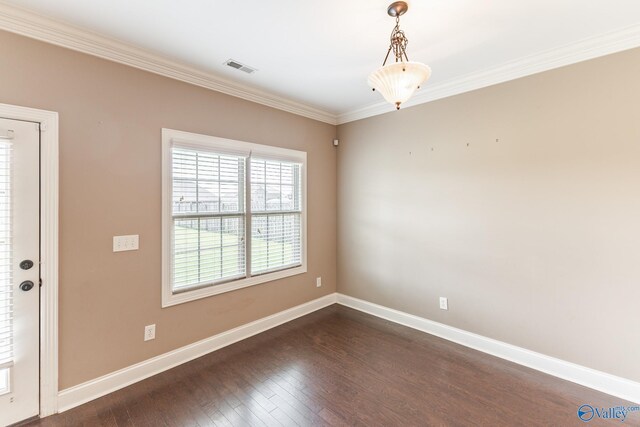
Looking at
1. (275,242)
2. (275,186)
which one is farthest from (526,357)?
(275,186)

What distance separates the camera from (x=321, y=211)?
412cm

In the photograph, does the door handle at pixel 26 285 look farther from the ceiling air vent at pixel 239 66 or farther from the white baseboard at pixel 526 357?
the white baseboard at pixel 526 357

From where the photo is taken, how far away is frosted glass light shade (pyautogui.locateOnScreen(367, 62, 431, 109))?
1.67 metres

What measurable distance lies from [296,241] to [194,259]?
4.60ft

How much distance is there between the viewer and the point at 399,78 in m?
1.72

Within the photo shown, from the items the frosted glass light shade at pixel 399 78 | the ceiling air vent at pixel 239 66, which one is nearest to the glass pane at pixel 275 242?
the ceiling air vent at pixel 239 66

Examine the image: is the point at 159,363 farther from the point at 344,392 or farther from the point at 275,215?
the point at 275,215

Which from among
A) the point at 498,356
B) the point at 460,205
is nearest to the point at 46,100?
the point at 460,205

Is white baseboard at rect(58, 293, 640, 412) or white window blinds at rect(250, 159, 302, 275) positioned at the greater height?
white window blinds at rect(250, 159, 302, 275)

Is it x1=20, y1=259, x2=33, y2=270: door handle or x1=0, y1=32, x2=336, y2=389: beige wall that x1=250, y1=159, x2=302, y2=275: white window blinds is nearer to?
x1=0, y1=32, x2=336, y2=389: beige wall

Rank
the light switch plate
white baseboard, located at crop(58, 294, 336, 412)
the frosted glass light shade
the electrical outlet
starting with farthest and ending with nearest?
the electrical outlet
the light switch plate
white baseboard, located at crop(58, 294, 336, 412)
the frosted glass light shade

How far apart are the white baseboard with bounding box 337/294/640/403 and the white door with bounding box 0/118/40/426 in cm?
339
